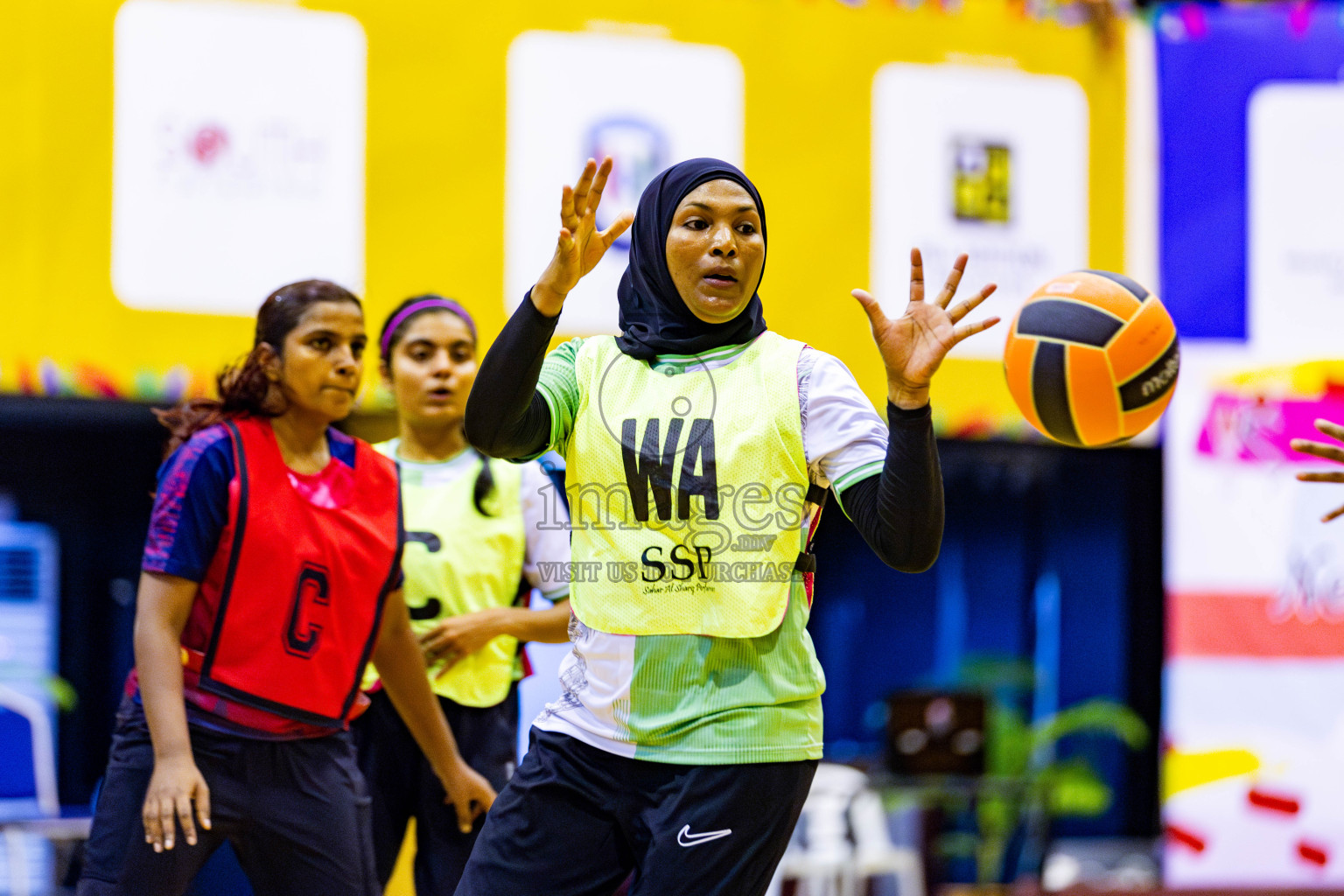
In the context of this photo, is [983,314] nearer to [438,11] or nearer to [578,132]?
[578,132]

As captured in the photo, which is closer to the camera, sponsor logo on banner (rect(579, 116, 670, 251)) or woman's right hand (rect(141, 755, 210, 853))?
woman's right hand (rect(141, 755, 210, 853))

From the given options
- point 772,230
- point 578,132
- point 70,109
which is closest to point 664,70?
point 578,132

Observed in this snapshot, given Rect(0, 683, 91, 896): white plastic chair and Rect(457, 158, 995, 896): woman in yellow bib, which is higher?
Rect(457, 158, 995, 896): woman in yellow bib

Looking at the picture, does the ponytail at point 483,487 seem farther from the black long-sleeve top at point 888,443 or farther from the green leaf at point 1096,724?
the green leaf at point 1096,724

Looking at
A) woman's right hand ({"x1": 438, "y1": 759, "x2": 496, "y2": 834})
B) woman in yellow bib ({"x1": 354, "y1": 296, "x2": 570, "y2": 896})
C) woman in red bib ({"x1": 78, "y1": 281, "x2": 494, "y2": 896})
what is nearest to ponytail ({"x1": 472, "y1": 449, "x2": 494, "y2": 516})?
woman in yellow bib ({"x1": 354, "y1": 296, "x2": 570, "y2": 896})

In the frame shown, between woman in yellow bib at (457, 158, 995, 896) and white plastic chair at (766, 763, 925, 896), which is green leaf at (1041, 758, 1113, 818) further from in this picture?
woman in yellow bib at (457, 158, 995, 896)

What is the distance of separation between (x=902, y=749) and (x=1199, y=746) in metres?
1.48

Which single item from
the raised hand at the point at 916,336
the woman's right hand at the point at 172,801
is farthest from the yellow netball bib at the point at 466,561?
the raised hand at the point at 916,336

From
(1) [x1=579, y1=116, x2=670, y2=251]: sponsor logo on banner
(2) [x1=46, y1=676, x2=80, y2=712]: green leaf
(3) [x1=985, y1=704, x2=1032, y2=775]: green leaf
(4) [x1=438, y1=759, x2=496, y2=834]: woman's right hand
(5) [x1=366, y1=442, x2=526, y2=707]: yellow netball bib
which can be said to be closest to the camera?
(4) [x1=438, y1=759, x2=496, y2=834]: woman's right hand

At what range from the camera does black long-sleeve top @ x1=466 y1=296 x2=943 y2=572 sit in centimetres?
206

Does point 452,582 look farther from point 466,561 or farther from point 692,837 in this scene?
point 692,837

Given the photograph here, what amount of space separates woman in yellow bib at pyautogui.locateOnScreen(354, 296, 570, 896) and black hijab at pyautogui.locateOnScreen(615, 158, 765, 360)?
1.24 m


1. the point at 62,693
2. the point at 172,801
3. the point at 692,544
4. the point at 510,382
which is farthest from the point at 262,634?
the point at 62,693

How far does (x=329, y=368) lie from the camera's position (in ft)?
10.0
